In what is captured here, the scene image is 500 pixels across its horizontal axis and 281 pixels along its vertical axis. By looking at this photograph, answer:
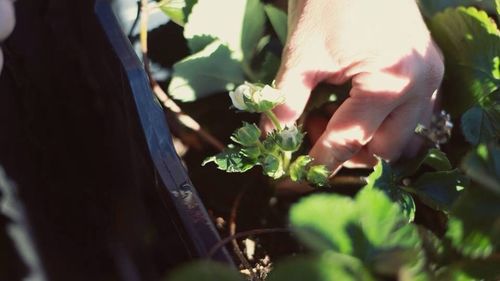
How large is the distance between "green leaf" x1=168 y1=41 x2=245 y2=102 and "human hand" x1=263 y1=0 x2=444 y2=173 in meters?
0.06

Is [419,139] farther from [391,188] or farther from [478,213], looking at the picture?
[478,213]

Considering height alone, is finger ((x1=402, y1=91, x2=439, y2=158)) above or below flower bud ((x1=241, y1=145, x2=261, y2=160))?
below

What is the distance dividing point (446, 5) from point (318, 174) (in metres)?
0.18

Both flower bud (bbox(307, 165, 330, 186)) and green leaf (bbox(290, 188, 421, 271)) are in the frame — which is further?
flower bud (bbox(307, 165, 330, 186))

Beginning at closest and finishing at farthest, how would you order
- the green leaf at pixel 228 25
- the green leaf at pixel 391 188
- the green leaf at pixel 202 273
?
the green leaf at pixel 202 273 → the green leaf at pixel 391 188 → the green leaf at pixel 228 25

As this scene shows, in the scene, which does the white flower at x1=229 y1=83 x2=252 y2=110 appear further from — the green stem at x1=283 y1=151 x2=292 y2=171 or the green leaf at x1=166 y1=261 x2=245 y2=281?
the green leaf at x1=166 y1=261 x2=245 y2=281

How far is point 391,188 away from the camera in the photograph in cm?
42

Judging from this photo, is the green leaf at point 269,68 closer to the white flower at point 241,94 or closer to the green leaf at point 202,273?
the white flower at point 241,94

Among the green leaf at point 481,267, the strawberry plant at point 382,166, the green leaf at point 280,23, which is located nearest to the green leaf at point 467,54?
the strawberry plant at point 382,166

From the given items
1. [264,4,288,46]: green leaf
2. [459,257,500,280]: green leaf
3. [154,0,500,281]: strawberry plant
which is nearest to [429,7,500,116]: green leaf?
[154,0,500,281]: strawberry plant

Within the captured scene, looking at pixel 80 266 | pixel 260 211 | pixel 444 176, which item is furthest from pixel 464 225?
pixel 80 266

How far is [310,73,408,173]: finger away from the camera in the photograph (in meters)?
0.46

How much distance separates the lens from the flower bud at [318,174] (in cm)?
44

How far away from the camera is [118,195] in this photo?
0.51m
